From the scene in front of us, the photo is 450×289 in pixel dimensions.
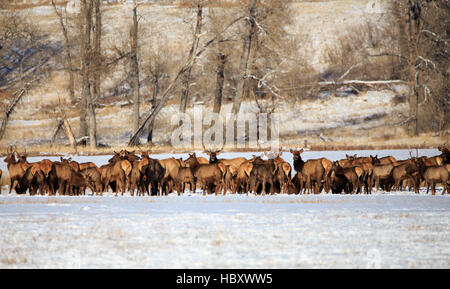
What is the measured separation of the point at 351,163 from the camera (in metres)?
21.8

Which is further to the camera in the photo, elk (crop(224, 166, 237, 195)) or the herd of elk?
elk (crop(224, 166, 237, 195))

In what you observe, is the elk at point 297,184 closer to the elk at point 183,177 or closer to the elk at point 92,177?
the elk at point 183,177

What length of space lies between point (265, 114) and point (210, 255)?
32.1 metres

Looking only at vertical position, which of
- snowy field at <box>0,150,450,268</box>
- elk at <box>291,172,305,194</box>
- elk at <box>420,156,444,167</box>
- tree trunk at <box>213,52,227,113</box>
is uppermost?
tree trunk at <box>213,52,227,113</box>

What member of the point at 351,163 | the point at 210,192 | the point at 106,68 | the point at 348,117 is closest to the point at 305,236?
the point at 210,192

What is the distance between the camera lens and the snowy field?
33.5 ft

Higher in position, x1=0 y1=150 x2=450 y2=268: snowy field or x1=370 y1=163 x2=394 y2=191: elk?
x1=370 y1=163 x2=394 y2=191: elk

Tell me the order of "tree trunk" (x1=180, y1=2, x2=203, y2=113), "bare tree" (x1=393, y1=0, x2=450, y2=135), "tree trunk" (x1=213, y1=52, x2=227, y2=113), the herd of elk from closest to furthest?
1. the herd of elk
2. "tree trunk" (x1=180, y1=2, x2=203, y2=113)
3. "bare tree" (x1=393, y1=0, x2=450, y2=135)
4. "tree trunk" (x1=213, y1=52, x2=227, y2=113)

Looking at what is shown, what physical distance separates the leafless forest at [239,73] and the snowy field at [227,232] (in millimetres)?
18519

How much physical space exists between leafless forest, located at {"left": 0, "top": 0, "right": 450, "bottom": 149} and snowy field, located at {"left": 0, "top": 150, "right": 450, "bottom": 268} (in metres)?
18.5

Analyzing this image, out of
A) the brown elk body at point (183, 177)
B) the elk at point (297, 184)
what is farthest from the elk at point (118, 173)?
the elk at point (297, 184)

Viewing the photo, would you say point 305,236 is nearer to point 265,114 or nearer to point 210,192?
point 210,192

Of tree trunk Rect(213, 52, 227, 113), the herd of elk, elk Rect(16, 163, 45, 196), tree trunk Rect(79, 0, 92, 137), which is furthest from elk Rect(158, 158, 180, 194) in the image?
tree trunk Rect(213, 52, 227, 113)

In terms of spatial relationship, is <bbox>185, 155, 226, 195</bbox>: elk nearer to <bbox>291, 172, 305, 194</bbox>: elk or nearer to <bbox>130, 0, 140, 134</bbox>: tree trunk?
<bbox>291, 172, 305, 194</bbox>: elk
